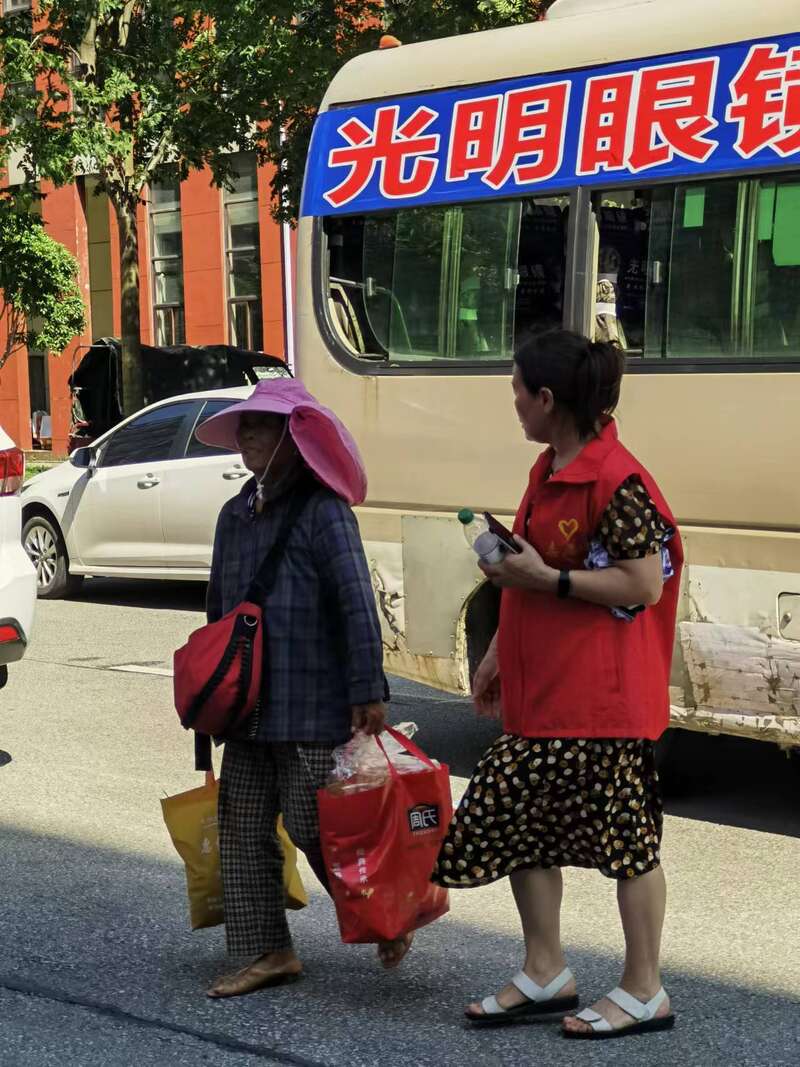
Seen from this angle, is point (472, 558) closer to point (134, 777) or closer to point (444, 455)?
point (444, 455)

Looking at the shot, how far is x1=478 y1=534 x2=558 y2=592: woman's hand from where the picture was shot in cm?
371

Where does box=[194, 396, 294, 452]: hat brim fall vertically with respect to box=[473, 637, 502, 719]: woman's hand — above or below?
above

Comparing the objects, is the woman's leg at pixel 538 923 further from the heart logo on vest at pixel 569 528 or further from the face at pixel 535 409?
the face at pixel 535 409

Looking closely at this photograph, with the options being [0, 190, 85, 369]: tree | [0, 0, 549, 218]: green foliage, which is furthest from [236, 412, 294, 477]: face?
[0, 190, 85, 369]: tree

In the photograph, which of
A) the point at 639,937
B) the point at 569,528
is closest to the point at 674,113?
the point at 569,528

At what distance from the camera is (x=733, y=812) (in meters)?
6.38

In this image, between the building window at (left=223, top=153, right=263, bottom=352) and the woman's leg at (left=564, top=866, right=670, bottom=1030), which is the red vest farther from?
the building window at (left=223, top=153, right=263, bottom=352)

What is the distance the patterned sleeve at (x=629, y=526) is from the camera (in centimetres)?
371

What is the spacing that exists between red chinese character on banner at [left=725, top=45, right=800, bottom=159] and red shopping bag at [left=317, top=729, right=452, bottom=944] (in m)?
2.80

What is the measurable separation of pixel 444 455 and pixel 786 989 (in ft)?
9.28

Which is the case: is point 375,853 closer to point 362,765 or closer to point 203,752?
point 362,765

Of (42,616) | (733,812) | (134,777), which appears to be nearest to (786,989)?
(733,812)

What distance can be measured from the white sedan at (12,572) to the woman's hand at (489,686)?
11.7 ft

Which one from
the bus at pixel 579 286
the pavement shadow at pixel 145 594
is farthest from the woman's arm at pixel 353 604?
the pavement shadow at pixel 145 594
